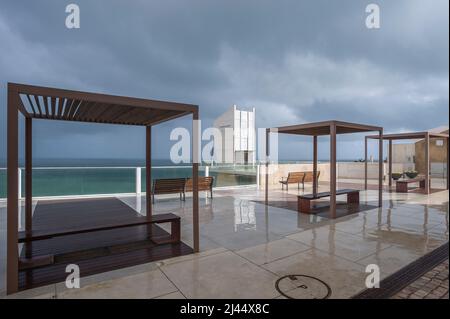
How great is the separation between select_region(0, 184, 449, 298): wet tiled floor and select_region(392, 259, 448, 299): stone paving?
1.16 ft

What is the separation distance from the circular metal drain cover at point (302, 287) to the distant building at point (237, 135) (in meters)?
18.5

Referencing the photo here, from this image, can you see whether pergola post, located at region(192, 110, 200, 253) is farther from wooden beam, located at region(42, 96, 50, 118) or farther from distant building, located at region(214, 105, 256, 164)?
distant building, located at region(214, 105, 256, 164)

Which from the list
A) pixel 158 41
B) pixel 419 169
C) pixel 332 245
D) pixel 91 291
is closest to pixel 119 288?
pixel 91 291

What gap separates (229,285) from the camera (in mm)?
2762

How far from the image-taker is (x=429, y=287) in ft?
9.09

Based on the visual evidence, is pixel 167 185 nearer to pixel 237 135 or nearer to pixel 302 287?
pixel 302 287

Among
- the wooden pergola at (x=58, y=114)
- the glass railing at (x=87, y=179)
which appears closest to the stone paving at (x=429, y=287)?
the wooden pergola at (x=58, y=114)

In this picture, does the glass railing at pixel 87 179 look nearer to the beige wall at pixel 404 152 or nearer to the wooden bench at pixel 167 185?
the wooden bench at pixel 167 185

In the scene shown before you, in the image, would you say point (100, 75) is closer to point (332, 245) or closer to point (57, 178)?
point (57, 178)

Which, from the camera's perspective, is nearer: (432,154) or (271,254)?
(271,254)

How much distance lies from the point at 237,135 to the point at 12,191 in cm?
2211

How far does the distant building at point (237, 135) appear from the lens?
76.1 ft

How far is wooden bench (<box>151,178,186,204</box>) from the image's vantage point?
304 inches

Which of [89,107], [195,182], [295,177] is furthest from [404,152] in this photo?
[89,107]
